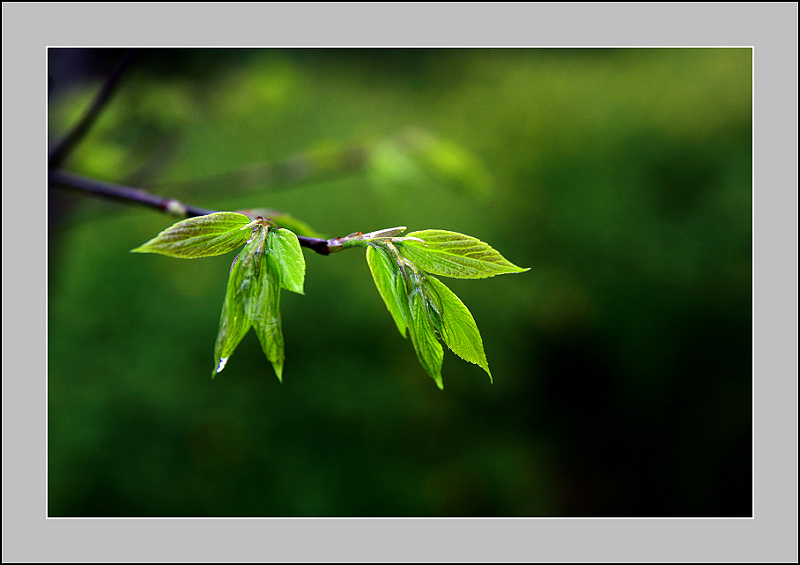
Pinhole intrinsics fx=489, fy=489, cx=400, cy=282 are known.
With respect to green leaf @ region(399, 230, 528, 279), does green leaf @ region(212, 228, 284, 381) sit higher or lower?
lower

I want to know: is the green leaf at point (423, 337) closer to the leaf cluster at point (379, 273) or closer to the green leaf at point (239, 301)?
the leaf cluster at point (379, 273)

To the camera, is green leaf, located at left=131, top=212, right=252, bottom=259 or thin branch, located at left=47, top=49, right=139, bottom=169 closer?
green leaf, located at left=131, top=212, right=252, bottom=259

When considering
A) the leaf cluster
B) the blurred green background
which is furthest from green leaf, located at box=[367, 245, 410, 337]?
the blurred green background

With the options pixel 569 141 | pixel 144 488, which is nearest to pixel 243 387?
pixel 144 488

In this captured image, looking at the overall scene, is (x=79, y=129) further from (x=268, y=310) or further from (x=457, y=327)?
(x=457, y=327)

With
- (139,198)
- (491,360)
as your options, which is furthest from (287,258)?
(491,360)

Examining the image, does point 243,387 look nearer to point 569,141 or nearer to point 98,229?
point 98,229

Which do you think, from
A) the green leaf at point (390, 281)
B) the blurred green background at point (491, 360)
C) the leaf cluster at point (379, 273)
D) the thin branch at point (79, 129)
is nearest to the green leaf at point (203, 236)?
the leaf cluster at point (379, 273)

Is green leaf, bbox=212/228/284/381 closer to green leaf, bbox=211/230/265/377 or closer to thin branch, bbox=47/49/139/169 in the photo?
green leaf, bbox=211/230/265/377
